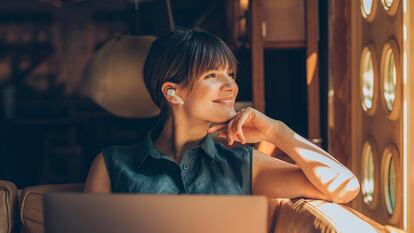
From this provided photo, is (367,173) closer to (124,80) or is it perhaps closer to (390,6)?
(390,6)

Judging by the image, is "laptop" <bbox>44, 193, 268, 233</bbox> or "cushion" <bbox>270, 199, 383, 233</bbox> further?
"cushion" <bbox>270, 199, 383, 233</bbox>

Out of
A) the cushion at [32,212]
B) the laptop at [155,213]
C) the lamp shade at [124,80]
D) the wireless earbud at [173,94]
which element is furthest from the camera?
the lamp shade at [124,80]

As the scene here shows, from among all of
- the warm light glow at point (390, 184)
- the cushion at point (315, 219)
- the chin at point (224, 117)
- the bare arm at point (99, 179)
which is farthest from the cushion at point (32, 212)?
the warm light glow at point (390, 184)

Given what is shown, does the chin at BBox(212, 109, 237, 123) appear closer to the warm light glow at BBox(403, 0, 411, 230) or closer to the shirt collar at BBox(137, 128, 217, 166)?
the shirt collar at BBox(137, 128, 217, 166)

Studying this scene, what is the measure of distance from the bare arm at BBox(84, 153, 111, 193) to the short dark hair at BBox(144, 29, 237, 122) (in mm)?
302

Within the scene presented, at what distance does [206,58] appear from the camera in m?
2.16

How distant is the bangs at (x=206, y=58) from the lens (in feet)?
7.10

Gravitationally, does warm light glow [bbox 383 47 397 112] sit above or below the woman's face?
below

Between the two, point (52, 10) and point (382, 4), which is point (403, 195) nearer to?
point (382, 4)

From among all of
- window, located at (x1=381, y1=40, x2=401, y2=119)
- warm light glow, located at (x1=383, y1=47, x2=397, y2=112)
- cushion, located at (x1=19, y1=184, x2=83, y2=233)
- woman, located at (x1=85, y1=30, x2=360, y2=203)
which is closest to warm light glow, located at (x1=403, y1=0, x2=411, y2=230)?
window, located at (x1=381, y1=40, x2=401, y2=119)

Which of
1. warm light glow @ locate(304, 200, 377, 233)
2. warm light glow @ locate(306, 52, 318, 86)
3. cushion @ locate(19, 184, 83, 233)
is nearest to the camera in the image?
warm light glow @ locate(304, 200, 377, 233)

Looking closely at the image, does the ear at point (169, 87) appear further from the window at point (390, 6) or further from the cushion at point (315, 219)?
the window at point (390, 6)

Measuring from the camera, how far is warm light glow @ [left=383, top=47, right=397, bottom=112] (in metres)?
3.35

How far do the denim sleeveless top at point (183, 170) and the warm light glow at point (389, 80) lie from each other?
1300 mm
